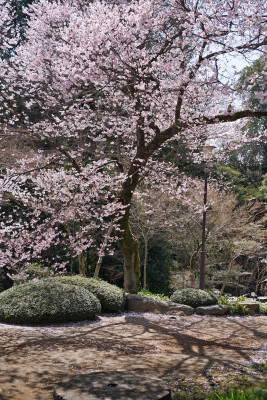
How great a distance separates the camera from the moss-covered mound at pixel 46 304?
7.64 m

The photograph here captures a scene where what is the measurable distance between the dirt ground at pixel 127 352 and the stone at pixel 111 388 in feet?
2.04

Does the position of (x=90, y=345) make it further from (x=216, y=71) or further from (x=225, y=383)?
(x=216, y=71)

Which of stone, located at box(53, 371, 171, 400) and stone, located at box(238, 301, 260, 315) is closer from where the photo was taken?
stone, located at box(53, 371, 171, 400)

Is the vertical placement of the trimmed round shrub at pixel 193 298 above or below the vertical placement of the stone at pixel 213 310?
above

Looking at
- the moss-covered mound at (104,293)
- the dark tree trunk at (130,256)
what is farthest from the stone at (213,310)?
the moss-covered mound at (104,293)

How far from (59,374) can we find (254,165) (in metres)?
21.7

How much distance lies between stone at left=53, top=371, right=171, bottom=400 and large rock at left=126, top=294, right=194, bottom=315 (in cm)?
607

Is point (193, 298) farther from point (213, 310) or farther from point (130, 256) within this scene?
point (130, 256)

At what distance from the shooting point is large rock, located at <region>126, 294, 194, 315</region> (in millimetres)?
10031

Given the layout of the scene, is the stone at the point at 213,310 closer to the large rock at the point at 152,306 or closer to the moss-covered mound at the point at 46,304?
the large rock at the point at 152,306

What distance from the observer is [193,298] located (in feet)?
36.7

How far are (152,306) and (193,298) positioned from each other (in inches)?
60.0

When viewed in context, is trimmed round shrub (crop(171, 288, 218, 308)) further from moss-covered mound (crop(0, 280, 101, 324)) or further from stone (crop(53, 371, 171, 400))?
stone (crop(53, 371, 171, 400))

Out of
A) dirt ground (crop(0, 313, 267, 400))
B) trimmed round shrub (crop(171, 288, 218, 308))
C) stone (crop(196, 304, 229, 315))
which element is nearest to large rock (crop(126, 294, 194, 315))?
stone (crop(196, 304, 229, 315))
